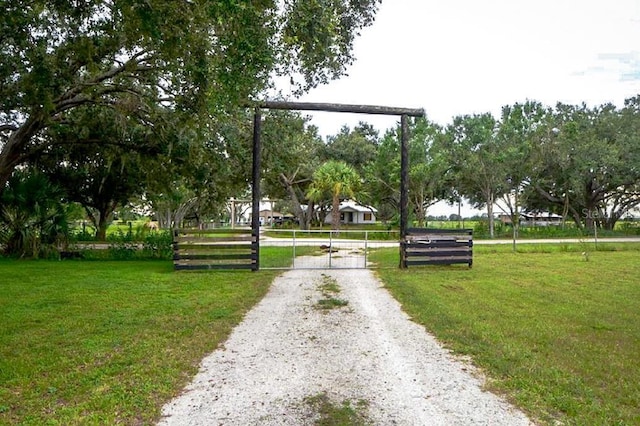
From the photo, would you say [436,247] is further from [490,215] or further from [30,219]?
[490,215]

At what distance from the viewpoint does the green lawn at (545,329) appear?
338cm

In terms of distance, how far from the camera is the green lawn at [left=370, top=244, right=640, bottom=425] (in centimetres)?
338

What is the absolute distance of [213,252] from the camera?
440 inches

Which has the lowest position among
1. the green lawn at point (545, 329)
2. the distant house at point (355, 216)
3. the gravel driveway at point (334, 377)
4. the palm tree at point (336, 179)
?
the gravel driveway at point (334, 377)

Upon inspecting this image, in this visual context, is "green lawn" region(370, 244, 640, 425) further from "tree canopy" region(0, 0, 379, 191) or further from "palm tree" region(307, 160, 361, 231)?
"palm tree" region(307, 160, 361, 231)

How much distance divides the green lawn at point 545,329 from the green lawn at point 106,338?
2.73 m

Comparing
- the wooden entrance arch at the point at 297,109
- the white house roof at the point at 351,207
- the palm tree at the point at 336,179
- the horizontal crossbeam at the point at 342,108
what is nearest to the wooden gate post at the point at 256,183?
the wooden entrance arch at the point at 297,109

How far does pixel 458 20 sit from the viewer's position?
10.5m

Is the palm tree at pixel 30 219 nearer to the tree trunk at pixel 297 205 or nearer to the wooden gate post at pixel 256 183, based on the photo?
the wooden gate post at pixel 256 183

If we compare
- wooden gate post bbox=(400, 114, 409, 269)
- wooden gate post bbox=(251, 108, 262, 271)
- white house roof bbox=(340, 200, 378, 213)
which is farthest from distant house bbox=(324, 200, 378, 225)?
wooden gate post bbox=(251, 108, 262, 271)

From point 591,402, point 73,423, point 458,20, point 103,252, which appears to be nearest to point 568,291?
point 591,402

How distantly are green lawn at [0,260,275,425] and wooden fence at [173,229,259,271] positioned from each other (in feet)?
3.17

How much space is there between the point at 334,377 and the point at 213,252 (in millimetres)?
7838

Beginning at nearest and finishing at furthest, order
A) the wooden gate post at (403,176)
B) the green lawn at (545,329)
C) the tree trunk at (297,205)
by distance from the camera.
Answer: the green lawn at (545,329), the wooden gate post at (403,176), the tree trunk at (297,205)
